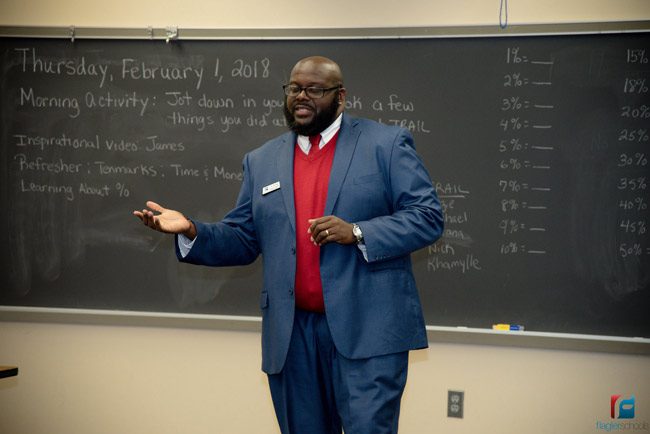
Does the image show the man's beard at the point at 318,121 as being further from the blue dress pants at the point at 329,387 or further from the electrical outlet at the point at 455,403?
the electrical outlet at the point at 455,403

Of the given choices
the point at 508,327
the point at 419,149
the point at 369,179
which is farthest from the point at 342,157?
the point at 508,327

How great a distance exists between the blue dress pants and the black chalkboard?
119cm

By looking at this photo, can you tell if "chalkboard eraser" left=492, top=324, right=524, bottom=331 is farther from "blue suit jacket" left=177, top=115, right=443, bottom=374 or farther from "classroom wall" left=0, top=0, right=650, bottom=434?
"blue suit jacket" left=177, top=115, right=443, bottom=374

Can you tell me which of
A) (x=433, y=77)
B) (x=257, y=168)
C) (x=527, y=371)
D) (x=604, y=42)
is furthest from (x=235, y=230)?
(x=604, y=42)

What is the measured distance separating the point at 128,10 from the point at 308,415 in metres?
2.26

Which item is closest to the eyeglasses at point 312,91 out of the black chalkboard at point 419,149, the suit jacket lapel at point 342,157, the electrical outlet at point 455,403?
the suit jacket lapel at point 342,157

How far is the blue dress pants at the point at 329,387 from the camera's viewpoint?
2.10 m

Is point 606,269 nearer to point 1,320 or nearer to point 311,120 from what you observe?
point 311,120

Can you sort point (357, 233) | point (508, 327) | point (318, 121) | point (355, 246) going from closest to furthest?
point (357, 233) < point (355, 246) < point (318, 121) < point (508, 327)

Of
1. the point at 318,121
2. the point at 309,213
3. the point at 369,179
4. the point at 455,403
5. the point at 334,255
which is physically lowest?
the point at 455,403

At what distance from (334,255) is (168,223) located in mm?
507

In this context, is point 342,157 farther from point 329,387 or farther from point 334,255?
point 329,387

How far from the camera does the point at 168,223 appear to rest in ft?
7.11

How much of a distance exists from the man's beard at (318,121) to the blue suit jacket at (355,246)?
6 cm
